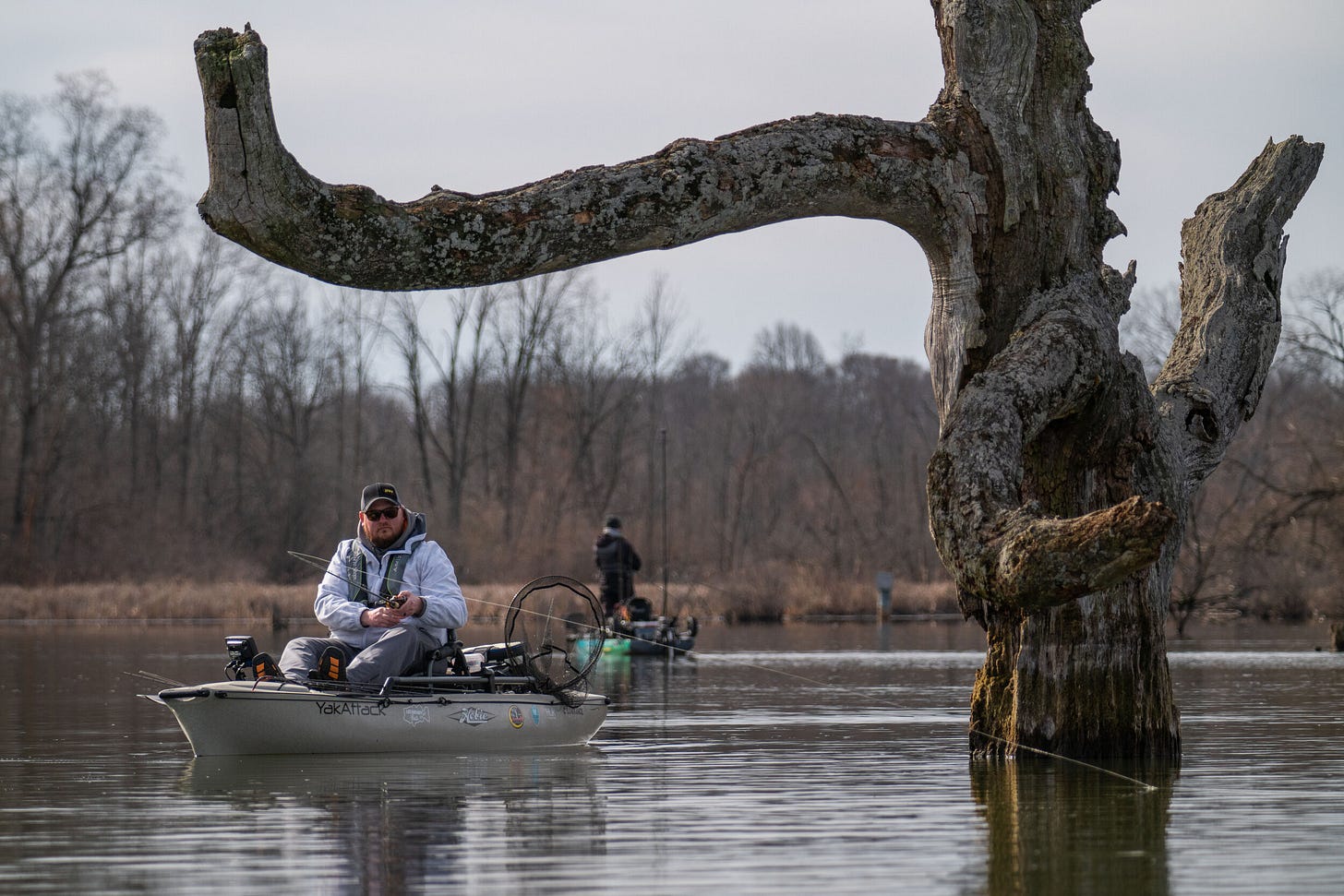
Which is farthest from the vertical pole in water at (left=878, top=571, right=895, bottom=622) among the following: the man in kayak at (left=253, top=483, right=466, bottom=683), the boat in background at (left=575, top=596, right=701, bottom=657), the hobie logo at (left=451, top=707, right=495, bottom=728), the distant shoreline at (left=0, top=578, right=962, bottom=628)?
the man in kayak at (left=253, top=483, right=466, bottom=683)

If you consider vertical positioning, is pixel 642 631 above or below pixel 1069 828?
above

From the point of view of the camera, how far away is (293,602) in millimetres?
40312

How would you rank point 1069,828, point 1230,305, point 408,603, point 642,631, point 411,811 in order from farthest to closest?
point 642,631 < point 408,603 < point 1230,305 < point 411,811 < point 1069,828

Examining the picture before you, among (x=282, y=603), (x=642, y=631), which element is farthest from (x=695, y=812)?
(x=282, y=603)

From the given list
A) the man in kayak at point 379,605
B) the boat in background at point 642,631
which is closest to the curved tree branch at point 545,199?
the man in kayak at point 379,605

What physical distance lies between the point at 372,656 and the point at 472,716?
0.80 m

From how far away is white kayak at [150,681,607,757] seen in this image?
463 inches

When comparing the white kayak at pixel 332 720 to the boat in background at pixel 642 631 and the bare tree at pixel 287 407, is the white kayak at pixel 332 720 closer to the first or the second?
the boat in background at pixel 642 631

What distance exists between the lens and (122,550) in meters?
49.8

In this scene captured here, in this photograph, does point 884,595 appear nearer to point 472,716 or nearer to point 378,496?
point 472,716

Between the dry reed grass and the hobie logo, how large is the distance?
26935 mm

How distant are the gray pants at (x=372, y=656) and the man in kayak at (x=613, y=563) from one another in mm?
13861

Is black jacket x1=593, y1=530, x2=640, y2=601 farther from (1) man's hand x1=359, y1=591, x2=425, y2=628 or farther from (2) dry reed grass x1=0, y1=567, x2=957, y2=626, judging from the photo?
(1) man's hand x1=359, y1=591, x2=425, y2=628

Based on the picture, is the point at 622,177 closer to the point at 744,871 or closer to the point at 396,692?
the point at 744,871
